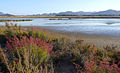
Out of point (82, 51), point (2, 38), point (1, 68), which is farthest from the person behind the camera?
point (2, 38)

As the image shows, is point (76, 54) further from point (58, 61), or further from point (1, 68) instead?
point (1, 68)

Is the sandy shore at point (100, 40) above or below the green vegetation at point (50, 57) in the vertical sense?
below

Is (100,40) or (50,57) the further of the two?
(100,40)

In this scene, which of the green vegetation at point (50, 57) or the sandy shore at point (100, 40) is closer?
the green vegetation at point (50, 57)

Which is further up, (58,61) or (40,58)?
(40,58)

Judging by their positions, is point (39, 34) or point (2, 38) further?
point (2, 38)

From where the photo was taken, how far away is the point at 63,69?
5.26 m

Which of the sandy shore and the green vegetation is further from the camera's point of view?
the sandy shore

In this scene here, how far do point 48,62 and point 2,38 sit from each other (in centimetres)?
563

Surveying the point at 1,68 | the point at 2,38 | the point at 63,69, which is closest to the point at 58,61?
the point at 63,69

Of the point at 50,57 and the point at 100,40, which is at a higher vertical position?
the point at 50,57

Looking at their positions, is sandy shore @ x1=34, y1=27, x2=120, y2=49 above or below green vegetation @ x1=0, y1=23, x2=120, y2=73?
below

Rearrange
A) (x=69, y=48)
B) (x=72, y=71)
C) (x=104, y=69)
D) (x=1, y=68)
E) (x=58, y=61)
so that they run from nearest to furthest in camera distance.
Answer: (x=104, y=69)
(x=1, y=68)
(x=72, y=71)
(x=58, y=61)
(x=69, y=48)

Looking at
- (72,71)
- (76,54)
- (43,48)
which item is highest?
(43,48)
